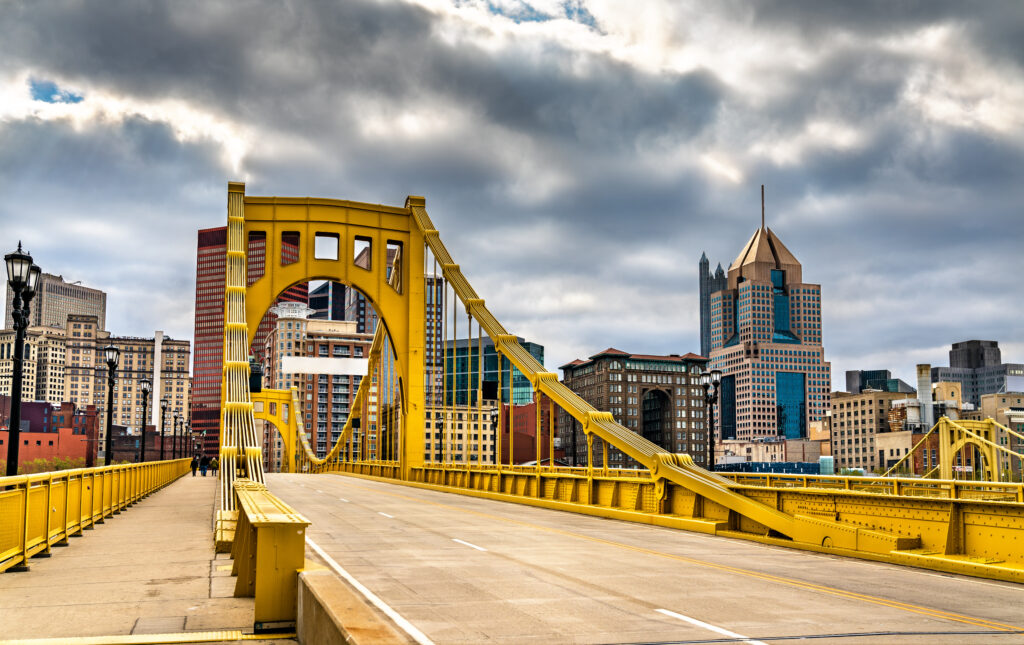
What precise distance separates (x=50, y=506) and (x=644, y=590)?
10149 mm

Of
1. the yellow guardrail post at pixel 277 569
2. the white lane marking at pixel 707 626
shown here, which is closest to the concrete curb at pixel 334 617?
the yellow guardrail post at pixel 277 569

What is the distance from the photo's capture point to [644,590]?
41.3 ft

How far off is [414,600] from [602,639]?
10.5 ft

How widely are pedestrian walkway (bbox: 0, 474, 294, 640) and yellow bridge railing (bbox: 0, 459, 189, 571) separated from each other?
301 mm

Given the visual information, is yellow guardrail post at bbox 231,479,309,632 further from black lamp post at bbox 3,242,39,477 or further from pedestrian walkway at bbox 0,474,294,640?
black lamp post at bbox 3,242,39,477

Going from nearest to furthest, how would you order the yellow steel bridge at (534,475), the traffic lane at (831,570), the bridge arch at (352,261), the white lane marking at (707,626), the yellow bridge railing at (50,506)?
1. the white lane marking at (707,626)
2. the traffic lane at (831,570)
3. the yellow bridge railing at (50,506)
4. the yellow steel bridge at (534,475)
5. the bridge arch at (352,261)

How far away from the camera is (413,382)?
4959cm

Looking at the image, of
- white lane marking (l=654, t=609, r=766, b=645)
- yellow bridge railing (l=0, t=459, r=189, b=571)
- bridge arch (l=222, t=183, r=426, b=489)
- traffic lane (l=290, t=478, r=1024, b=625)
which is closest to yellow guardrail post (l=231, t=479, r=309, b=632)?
white lane marking (l=654, t=609, r=766, b=645)

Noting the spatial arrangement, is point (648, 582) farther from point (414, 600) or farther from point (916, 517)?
point (916, 517)

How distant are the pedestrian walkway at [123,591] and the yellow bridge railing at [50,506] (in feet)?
0.99

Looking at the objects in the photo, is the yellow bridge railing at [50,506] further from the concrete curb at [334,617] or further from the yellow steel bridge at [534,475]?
the concrete curb at [334,617]

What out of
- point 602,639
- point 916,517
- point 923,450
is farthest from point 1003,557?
point 923,450

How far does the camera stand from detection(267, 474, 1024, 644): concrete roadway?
31.9ft

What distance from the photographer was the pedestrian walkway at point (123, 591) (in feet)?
31.8
